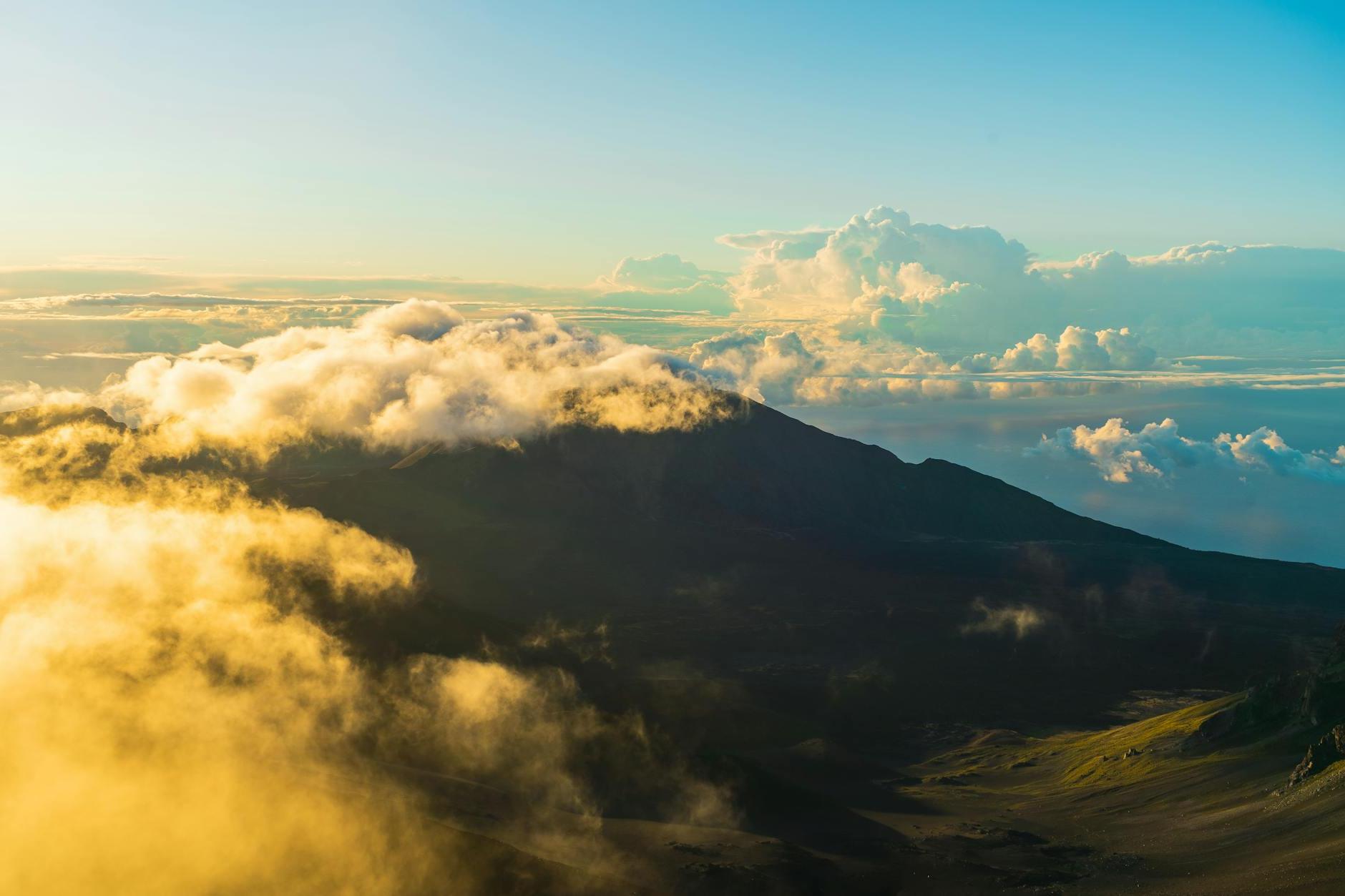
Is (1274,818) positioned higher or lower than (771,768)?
higher

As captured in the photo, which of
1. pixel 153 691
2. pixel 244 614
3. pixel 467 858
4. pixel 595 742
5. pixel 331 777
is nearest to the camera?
pixel 467 858

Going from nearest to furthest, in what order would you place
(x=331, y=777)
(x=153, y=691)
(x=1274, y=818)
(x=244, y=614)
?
1. (x=331, y=777)
2. (x=1274, y=818)
3. (x=153, y=691)
4. (x=244, y=614)

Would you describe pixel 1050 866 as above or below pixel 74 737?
below

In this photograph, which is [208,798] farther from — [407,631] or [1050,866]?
[1050,866]

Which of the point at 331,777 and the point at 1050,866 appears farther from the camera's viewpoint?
the point at 1050,866

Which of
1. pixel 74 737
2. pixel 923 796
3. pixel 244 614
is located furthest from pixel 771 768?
pixel 74 737

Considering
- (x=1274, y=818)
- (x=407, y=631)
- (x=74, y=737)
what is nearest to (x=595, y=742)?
(x=407, y=631)

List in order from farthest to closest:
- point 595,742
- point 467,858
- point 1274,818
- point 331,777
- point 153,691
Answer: point 595,742 → point 153,691 → point 1274,818 → point 331,777 → point 467,858

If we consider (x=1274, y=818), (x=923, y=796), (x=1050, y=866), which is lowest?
(x=923, y=796)

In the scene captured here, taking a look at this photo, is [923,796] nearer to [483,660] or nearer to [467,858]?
[483,660]
